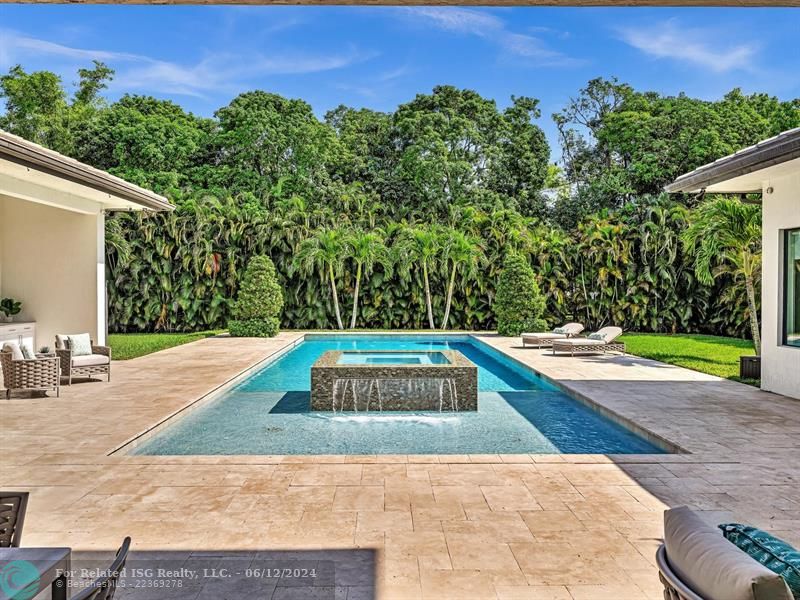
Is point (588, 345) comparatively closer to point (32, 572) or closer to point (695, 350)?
point (695, 350)

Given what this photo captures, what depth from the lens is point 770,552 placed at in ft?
6.55

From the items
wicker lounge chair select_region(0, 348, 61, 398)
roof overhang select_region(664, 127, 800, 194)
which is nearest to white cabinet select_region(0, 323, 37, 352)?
wicker lounge chair select_region(0, 348, 61, 398)

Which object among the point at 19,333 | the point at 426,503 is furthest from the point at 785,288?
the point at 19,333

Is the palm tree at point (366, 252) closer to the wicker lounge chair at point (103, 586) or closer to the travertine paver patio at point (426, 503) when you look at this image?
the travertine paver patio at point (426, 503)

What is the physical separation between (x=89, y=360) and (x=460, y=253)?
11.6 meters

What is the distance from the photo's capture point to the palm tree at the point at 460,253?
61.3 ft

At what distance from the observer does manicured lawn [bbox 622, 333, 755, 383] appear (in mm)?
11580

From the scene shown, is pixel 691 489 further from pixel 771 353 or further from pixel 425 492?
pixel 771 353

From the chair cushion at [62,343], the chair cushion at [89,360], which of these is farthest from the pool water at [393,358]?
the chair cushion at [62,343]

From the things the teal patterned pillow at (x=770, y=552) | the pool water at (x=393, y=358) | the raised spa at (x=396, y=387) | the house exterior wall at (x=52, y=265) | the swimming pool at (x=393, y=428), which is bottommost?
the swimming pool at (x=393, y=428)

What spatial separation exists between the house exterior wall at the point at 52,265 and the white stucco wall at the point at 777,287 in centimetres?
1261

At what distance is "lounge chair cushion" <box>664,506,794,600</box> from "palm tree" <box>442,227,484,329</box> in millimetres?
16591

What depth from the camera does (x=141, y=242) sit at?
62.8ft

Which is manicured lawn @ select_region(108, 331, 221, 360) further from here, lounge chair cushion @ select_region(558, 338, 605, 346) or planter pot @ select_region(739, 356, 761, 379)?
planter pot @ select_region(739, 356, 761, 379)
